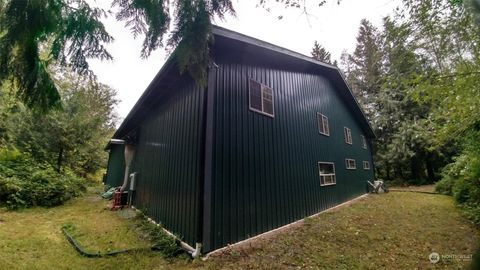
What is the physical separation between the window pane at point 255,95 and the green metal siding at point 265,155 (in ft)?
0.67

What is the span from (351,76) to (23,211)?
84.6ft

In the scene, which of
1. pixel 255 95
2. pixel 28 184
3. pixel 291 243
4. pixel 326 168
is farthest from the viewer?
pixel 326 168

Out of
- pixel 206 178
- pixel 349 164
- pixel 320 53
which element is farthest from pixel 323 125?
pixel 320 53

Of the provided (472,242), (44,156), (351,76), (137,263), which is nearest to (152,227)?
(137,263)

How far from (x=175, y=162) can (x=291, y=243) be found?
10.7 feet

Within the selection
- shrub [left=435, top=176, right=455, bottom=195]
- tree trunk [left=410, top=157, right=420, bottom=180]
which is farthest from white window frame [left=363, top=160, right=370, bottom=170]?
tree trunk [left=410, top=157, right=420, bottom=180]

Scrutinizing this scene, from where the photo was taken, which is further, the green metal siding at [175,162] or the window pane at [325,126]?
the window pane at [325,126]

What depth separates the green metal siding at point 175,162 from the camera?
476cm

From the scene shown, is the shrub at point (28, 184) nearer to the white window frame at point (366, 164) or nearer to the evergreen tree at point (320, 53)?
the white window frame at point (366, 164)

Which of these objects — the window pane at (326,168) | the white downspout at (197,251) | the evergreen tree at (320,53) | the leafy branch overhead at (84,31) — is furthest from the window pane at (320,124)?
the evergreen tree at (320,53)

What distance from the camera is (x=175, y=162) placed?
575cm

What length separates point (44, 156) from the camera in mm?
12562

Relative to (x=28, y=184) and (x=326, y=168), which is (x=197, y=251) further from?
(x=28, y=184)

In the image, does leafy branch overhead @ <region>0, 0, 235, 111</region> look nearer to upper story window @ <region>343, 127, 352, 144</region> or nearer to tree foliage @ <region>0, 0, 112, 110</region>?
tree foliage @ <region>0, 0, 112, 110</region>
